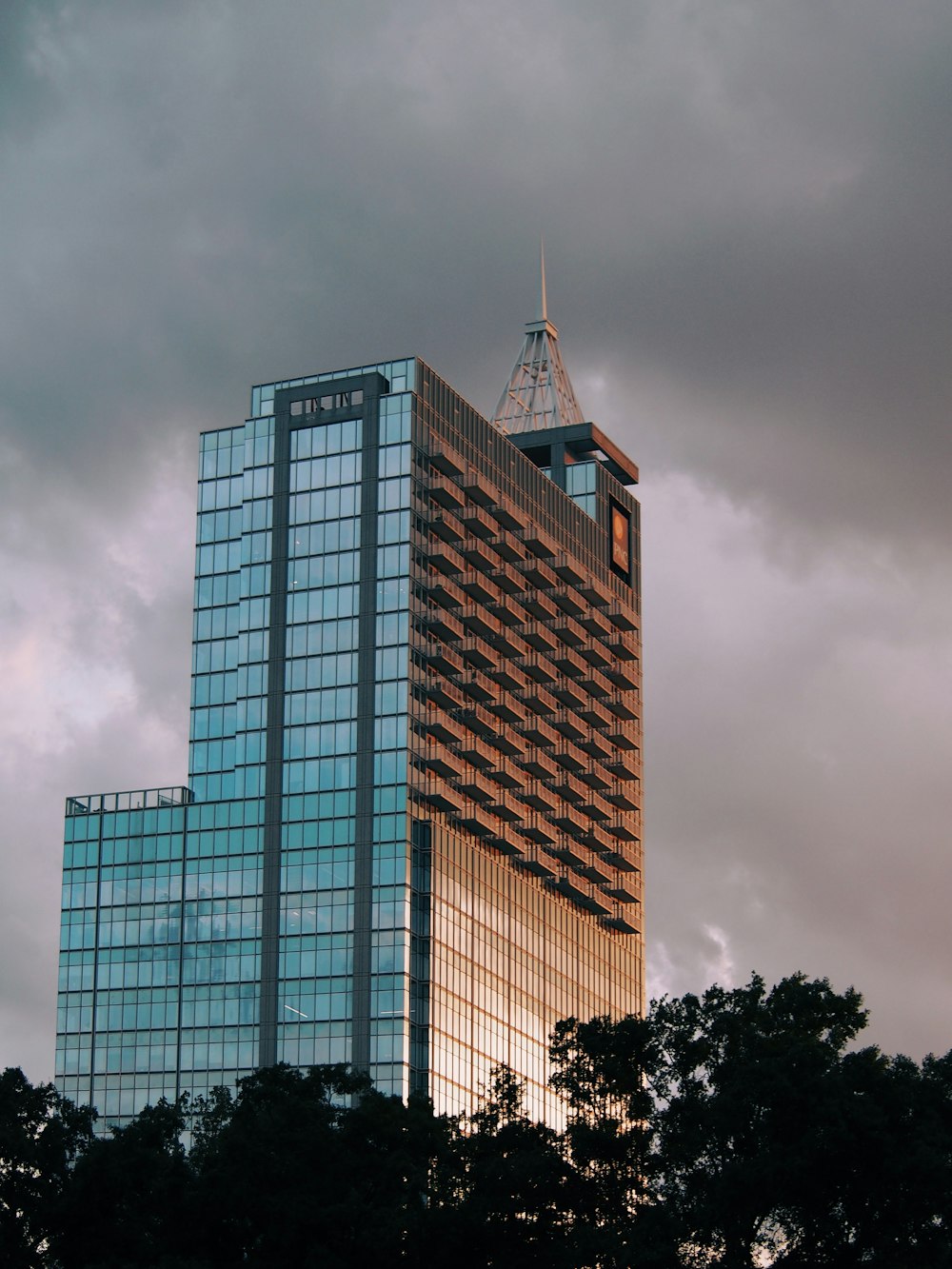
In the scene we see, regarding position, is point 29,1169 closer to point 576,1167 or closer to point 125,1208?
point 125,1208

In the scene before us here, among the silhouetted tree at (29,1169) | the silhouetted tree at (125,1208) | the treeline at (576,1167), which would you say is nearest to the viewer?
the treeline at (576,1167)

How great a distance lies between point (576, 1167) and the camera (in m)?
104

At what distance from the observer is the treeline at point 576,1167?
96812 millimetres

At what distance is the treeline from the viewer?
3812 inches

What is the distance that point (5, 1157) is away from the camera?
112 metres

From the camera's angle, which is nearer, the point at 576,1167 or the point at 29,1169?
the point at 576,1167

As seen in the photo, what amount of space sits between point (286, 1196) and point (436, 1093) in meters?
89.1

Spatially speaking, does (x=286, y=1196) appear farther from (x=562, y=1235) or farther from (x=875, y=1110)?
(x=875, y=1110)

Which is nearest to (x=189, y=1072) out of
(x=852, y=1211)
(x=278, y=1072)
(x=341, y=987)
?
(x=341, y=987)

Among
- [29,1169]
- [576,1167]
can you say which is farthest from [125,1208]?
[576,1167]

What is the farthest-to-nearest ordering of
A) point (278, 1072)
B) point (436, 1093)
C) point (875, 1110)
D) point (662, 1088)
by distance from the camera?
point (436, 1093) < point (278, 1072) < point (662, 1088) < point (875, 1110)

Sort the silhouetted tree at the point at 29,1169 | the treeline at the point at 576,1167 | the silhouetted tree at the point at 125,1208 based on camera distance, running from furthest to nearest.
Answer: the silhouetted tree at the point at 29,1169, the silhouetted tree at the point at 125,1208, the treeline at the point at 576,1167

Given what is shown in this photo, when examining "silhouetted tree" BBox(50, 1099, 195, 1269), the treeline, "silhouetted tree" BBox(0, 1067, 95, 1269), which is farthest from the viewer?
"silhouetted tree" BBox(0, 1067, 95, 1269)

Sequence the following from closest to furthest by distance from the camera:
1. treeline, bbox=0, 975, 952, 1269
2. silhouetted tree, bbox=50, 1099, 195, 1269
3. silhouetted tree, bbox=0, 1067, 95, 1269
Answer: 1. treeline, bbox=0, 975, 952, 1269
2. silhouetted tree, bbox=50, 1099, 195, 1269
3. silhouetted tree, bbox=0, 1067, 95, 1269
